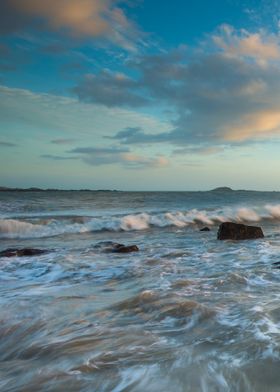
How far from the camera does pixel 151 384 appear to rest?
2760 mm

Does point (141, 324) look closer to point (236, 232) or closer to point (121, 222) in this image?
point (236, 232)

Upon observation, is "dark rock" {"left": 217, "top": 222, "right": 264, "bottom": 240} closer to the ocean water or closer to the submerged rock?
the submerged rock

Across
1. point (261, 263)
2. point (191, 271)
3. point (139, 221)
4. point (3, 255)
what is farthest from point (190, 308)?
point (139, 221)

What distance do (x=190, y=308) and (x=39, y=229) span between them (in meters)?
13.4

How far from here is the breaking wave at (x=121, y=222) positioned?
16516 millimetres

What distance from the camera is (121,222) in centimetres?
1891

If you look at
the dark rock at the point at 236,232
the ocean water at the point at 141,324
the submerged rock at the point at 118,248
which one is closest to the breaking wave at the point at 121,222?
the submerged rock at the point at 118,248

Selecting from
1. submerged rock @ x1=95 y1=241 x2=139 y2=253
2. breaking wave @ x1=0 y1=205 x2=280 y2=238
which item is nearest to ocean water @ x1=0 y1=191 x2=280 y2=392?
submerged rock @ x1=95 y1=241 x2=139 y2=253

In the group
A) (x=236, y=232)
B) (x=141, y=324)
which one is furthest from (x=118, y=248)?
(x=141, y=324)

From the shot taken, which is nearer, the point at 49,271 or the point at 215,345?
the point at 215,345

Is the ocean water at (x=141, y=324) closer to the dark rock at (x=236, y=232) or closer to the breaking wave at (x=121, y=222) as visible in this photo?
the dark rock at (x=236, y=232)

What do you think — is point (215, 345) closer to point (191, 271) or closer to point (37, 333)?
point (37, 333)

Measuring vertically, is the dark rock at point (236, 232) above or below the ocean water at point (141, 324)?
above

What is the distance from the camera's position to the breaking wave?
16.5 m
